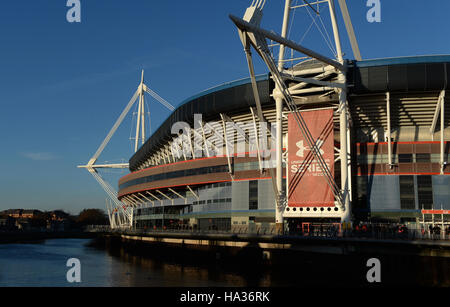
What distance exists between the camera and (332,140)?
46375 millimetres

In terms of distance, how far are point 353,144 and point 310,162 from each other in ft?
24.1

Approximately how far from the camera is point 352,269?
38625 mm

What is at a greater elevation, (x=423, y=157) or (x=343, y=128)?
(x=343, y=128)

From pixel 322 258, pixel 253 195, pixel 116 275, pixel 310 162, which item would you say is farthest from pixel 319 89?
pixel 116 275

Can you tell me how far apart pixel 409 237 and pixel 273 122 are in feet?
80.8

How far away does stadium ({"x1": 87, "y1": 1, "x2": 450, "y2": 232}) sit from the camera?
44.7 metres

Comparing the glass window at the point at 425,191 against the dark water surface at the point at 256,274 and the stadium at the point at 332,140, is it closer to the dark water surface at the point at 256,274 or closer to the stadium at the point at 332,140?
the stadium at the point at 332,140

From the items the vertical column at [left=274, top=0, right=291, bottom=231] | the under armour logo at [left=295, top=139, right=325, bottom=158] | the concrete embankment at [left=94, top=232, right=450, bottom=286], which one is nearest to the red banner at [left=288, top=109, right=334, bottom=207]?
the under armour logo at [left=295, top=139, right=325, bottom=158]

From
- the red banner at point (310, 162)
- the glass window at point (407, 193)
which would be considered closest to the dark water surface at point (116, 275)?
the red banner at point (310, 162)

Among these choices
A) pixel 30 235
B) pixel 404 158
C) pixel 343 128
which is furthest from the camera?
pixel 30 235

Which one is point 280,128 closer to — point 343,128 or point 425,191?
point 343,128

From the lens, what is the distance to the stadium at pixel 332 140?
147ft

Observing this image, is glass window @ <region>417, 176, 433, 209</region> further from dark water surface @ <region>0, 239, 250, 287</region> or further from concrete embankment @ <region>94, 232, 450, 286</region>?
dark water surface @ <region>0, 239, 250, 287</region>
